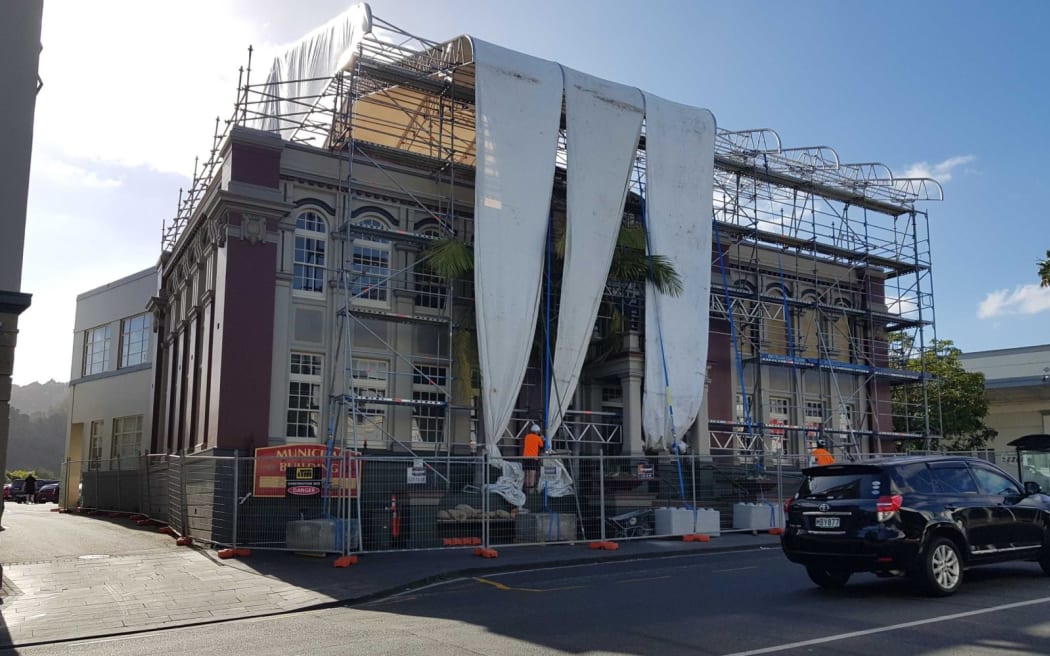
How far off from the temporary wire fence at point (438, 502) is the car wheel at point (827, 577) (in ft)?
18.5

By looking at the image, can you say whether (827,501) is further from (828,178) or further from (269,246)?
(828,178)

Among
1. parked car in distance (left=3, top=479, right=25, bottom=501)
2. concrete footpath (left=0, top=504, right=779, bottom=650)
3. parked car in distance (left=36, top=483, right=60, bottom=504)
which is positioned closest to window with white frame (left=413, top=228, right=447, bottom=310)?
concrete footpath (left=0, top=504, right=779, bottom=650)

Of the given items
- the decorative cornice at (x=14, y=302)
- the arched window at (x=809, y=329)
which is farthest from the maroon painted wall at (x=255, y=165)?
the arched window at (x=809, y=329)

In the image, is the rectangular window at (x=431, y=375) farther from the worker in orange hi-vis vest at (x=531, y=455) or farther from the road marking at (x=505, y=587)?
the road marking at (x=505, y=587)

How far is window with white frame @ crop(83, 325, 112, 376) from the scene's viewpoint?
36219mm

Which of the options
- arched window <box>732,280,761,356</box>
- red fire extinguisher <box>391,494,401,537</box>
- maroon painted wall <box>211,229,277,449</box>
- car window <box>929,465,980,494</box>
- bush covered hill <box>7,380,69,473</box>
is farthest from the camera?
bush covered hill <box>7,380,69,473</box>

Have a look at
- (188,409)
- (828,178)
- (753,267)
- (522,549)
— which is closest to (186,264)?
(188,409)

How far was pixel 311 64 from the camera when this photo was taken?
2619 cm

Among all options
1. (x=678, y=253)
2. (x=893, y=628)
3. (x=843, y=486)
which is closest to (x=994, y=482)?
(x=843, y=486)

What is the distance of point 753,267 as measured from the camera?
28.4 m

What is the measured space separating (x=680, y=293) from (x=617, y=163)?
3722 mm

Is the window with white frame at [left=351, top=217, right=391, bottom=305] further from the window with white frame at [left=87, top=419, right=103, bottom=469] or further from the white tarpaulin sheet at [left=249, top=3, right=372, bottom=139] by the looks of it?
the window with white frame at [left=87, top=419, right=103, bottom=469]

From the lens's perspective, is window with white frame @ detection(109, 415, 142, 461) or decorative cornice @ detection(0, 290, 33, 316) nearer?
decorative cornice @ detection(0, 290, 33, 316)

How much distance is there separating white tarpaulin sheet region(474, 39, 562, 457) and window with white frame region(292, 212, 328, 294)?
400 cm
